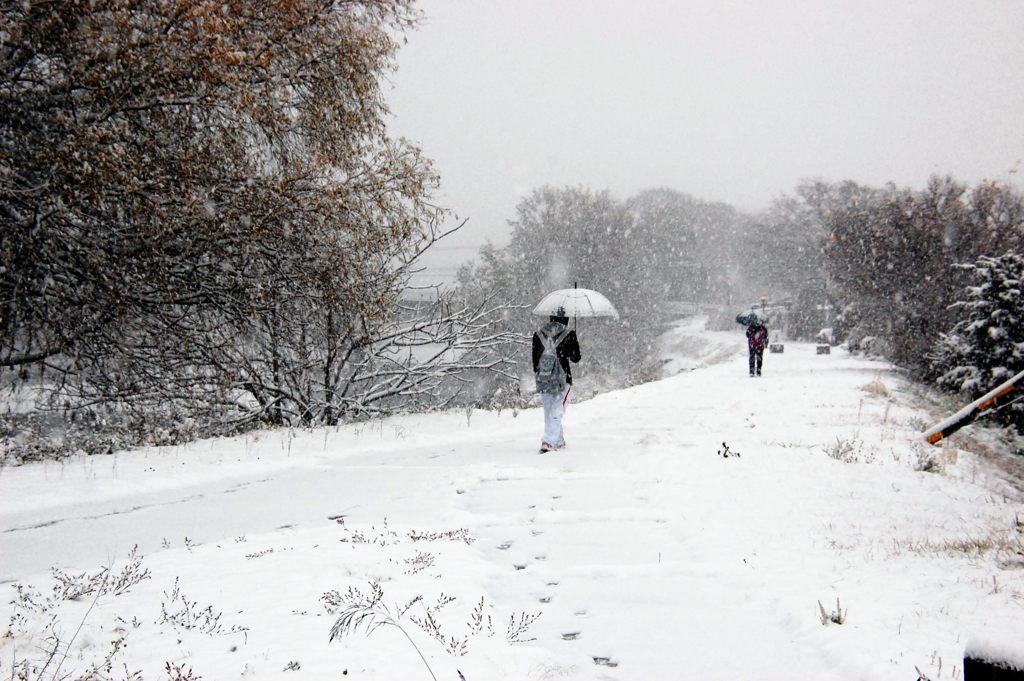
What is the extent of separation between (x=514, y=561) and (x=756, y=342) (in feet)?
59.0

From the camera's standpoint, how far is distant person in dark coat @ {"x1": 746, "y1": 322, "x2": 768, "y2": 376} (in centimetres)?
2020

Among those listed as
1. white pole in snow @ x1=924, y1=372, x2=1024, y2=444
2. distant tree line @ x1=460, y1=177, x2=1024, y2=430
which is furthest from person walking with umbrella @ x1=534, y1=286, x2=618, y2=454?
distant tree line @ x1=460, y1=177, x2=1024, y2=430

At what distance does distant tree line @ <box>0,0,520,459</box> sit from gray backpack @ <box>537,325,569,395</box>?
3.12m

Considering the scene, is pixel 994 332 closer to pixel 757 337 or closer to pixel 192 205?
pixel 757 337

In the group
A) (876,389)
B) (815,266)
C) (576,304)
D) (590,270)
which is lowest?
(876,389)

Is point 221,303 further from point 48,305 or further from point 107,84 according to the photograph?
point 107,84

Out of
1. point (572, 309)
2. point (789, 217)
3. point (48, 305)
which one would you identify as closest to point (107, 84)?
point (48, 305)

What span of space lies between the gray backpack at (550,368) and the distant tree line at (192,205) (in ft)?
10.2

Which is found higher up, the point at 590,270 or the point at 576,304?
the point at 590,270

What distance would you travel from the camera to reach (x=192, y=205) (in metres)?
7.66

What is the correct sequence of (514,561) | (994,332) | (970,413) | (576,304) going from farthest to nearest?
1. (994,332)
2. (576,304)
3. (970,413)
4. (514,561)

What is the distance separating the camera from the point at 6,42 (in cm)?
696

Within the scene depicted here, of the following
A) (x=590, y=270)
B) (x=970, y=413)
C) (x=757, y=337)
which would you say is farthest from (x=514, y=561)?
(x=590, y=270)

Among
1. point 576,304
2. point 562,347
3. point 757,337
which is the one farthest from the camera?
point 757,337
